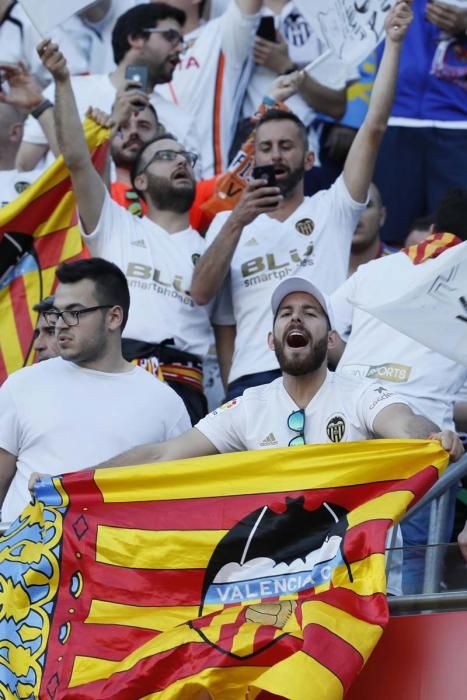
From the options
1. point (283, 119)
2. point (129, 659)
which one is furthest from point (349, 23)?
point (129, 659)

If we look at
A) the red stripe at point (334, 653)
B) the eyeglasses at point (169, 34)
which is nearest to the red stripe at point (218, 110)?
the eyeglasses at point (169, 34)

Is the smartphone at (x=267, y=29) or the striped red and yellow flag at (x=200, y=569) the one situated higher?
the smartphone at (x=267, y=29)

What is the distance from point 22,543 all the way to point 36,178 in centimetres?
353

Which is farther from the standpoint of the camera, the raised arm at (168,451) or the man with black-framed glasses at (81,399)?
the man with black-framed glasses at (81,399)

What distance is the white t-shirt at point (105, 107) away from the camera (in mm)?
9203

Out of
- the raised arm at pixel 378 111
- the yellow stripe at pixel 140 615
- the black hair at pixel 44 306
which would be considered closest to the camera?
the yellow stripe at pixel 140 615

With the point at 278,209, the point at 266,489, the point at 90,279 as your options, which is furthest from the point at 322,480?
the point at 278,209

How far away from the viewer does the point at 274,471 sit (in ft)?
19.5

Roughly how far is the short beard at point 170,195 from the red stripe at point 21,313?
2.71ft

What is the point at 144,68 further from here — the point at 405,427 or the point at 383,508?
the point at 383,508

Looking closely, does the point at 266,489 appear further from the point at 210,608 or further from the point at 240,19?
the point at 240,19

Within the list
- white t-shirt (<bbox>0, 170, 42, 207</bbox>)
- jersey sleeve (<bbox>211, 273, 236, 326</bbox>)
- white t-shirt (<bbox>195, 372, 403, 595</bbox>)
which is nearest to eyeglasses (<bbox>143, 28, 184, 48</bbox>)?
white t-shirt (<bbox>0, 170, 42, 207</bbox>)

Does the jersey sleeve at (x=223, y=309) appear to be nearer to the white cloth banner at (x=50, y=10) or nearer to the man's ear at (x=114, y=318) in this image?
the man's ear at (x=114, y=318)

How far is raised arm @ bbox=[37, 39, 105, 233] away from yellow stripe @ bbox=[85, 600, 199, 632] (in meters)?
2.60
